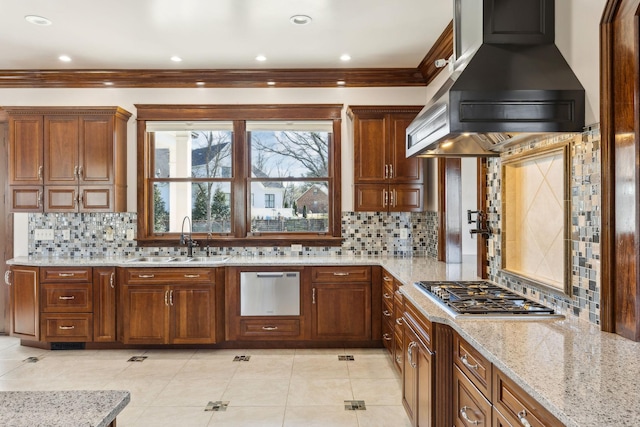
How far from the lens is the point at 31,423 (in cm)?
99

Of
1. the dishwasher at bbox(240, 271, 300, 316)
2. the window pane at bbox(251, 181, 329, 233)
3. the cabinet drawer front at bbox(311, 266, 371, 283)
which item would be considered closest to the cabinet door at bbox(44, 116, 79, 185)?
the window pane at bbox(251, 181, 329, 233)

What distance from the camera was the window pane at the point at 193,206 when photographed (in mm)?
4699

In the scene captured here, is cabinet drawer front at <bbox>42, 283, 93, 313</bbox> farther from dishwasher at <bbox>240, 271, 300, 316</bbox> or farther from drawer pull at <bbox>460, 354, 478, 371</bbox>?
drawer pull at <bbox>460, 354, 478, 371</bbox>

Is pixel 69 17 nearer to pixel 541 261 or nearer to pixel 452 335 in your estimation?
pixel 452 335

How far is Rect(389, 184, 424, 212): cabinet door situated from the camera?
4.32m

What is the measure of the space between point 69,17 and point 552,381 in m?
3.93

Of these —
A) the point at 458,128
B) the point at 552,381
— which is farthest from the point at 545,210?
the point at 552,381

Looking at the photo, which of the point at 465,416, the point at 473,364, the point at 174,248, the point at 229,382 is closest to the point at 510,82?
the point at 473,364

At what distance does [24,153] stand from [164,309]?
216 cm

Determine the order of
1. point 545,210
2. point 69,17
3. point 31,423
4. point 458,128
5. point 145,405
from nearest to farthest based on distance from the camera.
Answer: point 31,423 < point 458,128 < point 545,210 < point 145,405 < point 69,17

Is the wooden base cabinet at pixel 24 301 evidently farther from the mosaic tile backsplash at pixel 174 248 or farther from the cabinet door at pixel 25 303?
the mosaic tile backsplash at pixel 174 248

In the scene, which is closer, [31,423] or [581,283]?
[31,423]

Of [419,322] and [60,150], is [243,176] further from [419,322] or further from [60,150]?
[419,322]

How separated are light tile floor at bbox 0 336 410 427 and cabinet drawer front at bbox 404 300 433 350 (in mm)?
711
